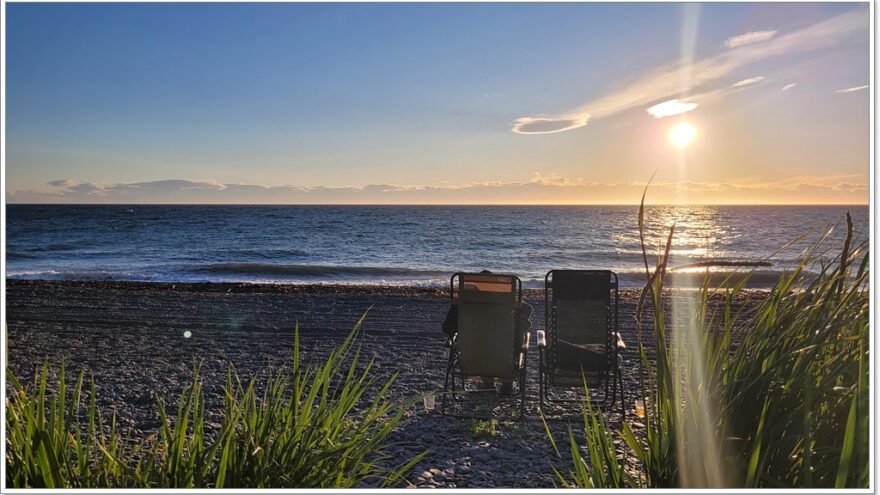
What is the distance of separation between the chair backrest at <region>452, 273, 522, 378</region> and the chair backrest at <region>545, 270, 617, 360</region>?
38 cm

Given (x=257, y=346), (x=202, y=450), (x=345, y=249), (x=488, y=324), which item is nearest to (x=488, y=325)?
(x=488, y=324)

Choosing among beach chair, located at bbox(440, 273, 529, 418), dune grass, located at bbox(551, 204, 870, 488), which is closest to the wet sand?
beach chair, located at bbox(440, 273, 529, 418)

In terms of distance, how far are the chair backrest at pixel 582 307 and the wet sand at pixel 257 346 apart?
65 cm

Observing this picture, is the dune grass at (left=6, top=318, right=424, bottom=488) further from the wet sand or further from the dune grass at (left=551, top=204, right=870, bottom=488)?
the dune grass at (left=551, top=204, right=870, bottom=488)

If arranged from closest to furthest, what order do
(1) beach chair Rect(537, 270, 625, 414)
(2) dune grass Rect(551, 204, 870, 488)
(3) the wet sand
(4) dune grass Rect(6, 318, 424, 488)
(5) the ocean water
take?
(2) dune grass Rect(551, 204, 870, 488) < (4) dune grass Rect(6, 318, 424, 488) < (3) the wet sand < (1) beach chair Rect(537, 270, 625, 414) < (5) the ocean water

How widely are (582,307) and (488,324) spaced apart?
3.01 ft

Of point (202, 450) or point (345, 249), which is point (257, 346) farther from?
point (345, 249)

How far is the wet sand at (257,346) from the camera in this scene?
4348 millimetres

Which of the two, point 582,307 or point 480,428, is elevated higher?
point 582,307

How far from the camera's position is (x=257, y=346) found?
7922mm

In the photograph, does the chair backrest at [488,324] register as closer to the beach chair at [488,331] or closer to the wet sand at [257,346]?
the beach chair at [488,331]

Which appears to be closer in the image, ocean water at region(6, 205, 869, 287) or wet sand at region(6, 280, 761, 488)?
wet sand at region(6, 280, 761, 488)

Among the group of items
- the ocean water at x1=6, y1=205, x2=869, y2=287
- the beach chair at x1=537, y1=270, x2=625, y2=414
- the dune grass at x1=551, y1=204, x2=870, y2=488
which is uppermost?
the dune grass at x1=551, y1=204, x2=870, y2=488

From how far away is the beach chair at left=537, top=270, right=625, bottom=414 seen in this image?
5.05m
